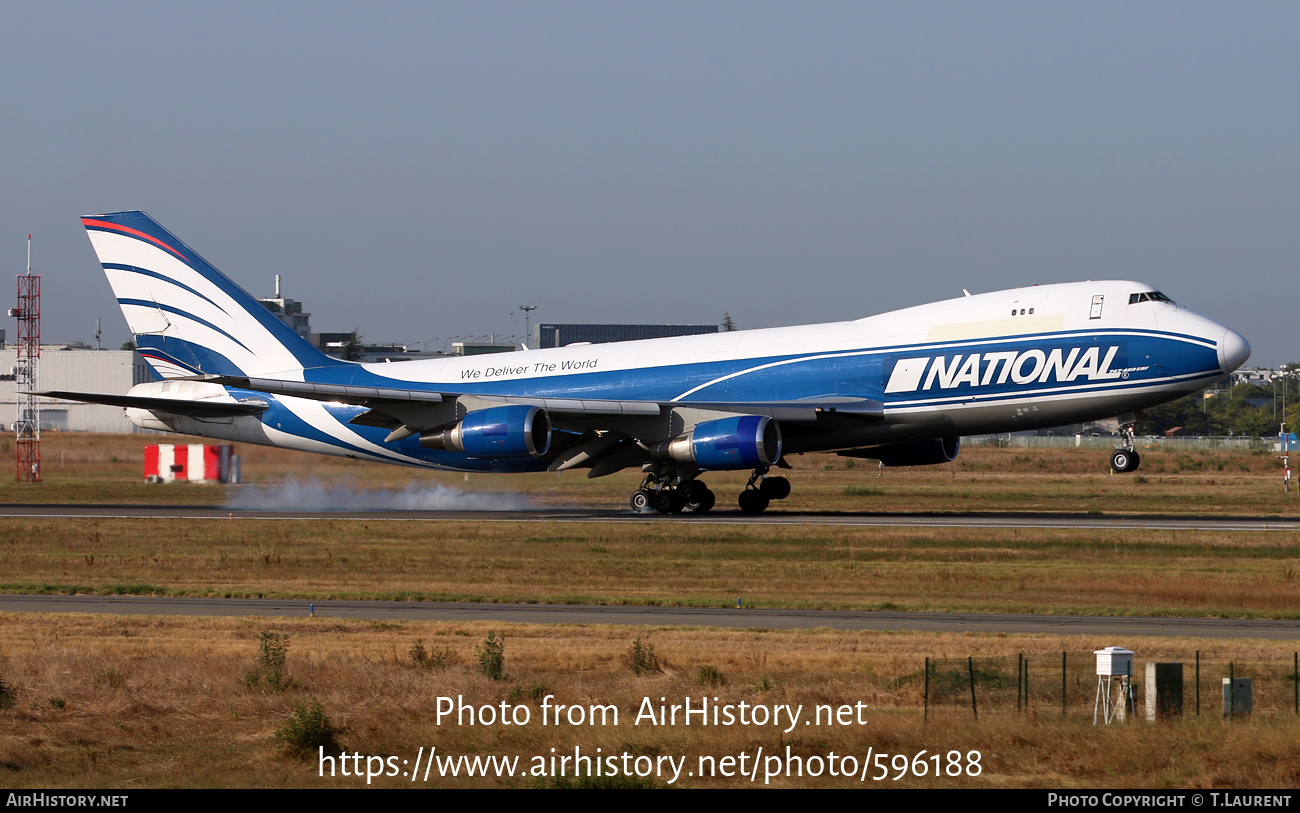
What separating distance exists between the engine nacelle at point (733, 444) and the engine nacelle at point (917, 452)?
4910 mm

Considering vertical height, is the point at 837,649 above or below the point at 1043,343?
below

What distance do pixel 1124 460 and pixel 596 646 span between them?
66.2ft

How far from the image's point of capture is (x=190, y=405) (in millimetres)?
41906

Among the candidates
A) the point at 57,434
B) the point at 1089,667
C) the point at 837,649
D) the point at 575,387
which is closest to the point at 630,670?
the point at 837,649

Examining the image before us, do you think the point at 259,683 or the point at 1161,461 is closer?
the point at 259,683

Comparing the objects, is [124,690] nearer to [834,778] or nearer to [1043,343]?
[834,778]

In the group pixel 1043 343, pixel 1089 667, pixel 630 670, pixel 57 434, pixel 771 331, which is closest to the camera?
pixel 1089 667

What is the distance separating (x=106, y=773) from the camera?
43.5 feet

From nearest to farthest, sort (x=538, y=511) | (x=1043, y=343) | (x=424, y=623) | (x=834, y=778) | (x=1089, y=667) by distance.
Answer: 1. (x=834, y=778)
2. (x=1089, y=667)
3. (x=424, y=623)
4. (x=1043, y=343)
5. (x=538, y=511)

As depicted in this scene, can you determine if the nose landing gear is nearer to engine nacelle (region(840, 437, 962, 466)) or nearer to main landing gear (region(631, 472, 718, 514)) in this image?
engine nacelle (region(840, 437, 962, 466))

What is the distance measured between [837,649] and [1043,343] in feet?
63.2

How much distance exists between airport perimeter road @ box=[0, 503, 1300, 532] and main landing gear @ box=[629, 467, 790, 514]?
44 centimetres

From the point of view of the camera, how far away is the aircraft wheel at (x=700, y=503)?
130 feet

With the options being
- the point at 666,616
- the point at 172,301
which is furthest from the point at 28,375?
the point at 666,616
